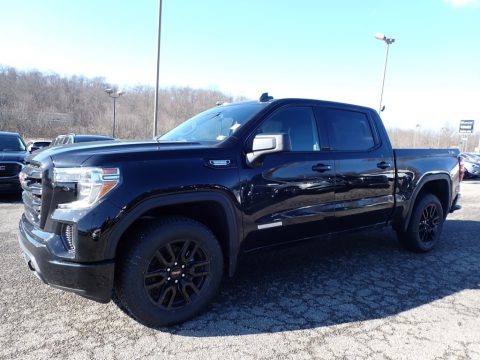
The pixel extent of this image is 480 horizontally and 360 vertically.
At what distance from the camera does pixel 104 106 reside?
77750 mm

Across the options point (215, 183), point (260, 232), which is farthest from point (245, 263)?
point (215, 183)

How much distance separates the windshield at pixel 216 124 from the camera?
11.6 feet

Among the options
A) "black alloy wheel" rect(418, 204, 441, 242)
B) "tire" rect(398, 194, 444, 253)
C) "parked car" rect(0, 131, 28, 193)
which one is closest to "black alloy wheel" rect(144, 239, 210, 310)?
"tire" rect(398, 194, 444, 253)

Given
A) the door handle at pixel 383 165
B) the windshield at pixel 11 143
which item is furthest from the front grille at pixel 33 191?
the windshield at pixel 11 143

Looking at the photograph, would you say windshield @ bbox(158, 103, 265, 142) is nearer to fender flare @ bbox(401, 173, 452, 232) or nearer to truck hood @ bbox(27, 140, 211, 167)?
truck hood @ bbox(27, 140, 211, 167)

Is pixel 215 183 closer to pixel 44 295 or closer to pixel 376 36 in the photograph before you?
pixel 44 295

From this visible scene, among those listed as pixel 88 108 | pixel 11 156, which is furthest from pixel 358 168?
pixel 88 108

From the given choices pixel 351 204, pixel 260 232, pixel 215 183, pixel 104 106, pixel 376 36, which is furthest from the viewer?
pixel 104 106

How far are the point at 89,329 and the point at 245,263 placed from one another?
2.11 m

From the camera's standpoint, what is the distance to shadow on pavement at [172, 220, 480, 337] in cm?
312

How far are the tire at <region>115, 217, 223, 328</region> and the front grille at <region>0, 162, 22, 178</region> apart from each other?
6.94 meters

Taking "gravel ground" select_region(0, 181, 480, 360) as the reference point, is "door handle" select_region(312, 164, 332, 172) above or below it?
above

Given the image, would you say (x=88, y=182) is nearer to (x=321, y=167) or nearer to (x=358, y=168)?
(x=321, y=167)

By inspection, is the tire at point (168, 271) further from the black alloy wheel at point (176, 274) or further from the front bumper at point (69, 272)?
the front bumper at point (69, 272)
